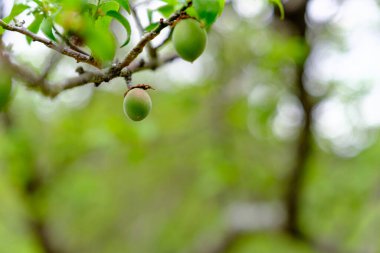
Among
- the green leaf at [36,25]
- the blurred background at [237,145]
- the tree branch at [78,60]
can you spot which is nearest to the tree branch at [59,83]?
the tree branch at [78,60]

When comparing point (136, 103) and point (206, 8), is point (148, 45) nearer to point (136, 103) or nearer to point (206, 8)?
point (136, 103)

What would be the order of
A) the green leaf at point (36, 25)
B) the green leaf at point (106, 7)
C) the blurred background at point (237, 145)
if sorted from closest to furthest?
the green leaf at point (106, 7) → the green leaf at point (36, 25) → the blurred background at point (237, 145)

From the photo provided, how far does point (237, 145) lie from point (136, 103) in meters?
5.12

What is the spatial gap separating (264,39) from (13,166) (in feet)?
8.21

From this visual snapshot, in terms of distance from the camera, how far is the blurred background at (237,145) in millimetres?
4770

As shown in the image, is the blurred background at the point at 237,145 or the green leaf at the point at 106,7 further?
the blurred background at the point at 237,145

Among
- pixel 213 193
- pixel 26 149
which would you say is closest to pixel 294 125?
pixel 213 193

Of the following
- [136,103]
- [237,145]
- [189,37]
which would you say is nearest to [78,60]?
[136,103]

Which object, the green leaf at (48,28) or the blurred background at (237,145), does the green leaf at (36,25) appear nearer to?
the green leaf at (48,28)

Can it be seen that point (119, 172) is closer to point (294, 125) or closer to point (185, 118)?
point (185, 118)

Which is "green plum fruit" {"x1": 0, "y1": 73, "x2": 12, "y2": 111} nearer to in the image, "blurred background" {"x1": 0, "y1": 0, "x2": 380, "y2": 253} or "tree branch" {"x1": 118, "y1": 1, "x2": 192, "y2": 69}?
"tree branch" {"x1": 118, "y1": 1, "x2": 192, "y2": 69}

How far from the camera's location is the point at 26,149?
484cm

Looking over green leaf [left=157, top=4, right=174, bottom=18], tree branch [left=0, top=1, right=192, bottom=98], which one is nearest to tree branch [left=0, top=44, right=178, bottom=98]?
tree branch [left=0, top=1, right=192, bottom=98]

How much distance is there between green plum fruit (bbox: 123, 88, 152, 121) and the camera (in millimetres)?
1519
